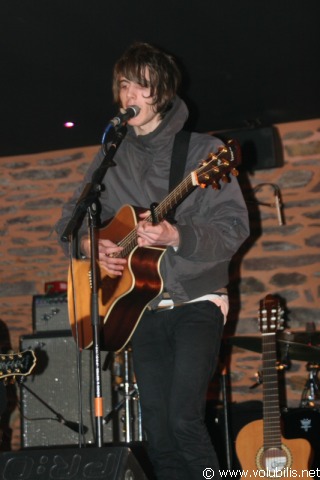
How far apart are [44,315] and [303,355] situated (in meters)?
1.96

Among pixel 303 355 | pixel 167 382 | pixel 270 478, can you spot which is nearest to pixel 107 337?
pixel 167 382

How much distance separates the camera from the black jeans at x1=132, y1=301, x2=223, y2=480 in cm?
267

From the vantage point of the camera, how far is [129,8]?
4.18 m

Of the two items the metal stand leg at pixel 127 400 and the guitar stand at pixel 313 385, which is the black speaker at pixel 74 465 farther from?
the guitar stand at pixel 313 385

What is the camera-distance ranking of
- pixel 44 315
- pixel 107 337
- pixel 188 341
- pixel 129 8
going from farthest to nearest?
pixel 44 315 → pixel 129 8 → pixel 107 337 → pixel 188 341

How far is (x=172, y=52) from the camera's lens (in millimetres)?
4762

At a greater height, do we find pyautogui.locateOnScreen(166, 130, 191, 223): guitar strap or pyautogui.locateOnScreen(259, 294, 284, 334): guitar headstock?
pyautogui.locateOnScreen(166, 130, 191, 223): guitar strap

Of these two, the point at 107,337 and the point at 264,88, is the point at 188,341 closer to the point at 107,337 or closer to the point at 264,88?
the point at 107,337

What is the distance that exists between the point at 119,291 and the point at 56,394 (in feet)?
6.43

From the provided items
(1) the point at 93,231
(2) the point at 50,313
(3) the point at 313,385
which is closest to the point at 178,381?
(1) the point at 93,231

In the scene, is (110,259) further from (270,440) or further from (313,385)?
(313,385)

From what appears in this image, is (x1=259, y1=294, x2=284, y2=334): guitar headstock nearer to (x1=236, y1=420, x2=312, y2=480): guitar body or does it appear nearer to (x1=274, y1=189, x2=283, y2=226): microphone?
(x1=236, y1=420, x2=312, y2=480): guitar body

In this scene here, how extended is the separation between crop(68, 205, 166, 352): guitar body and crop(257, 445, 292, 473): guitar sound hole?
1225mm

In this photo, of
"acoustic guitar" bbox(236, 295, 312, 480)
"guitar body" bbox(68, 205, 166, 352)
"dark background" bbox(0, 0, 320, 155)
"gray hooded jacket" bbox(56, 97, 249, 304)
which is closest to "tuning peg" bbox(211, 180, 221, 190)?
"gray hooded jacket" bbox(56, 97, 249, 304)
